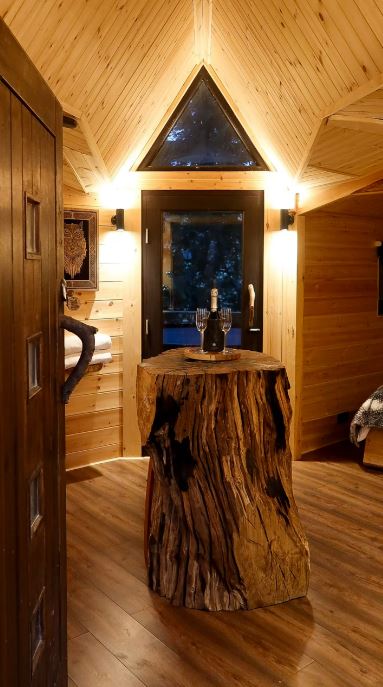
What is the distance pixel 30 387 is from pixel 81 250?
3229 mm

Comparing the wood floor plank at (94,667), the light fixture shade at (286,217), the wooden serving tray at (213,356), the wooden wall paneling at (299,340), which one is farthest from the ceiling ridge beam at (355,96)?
the wood floor plank at (94,667)

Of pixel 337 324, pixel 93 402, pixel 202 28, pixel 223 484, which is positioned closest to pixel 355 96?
pixel 202 28

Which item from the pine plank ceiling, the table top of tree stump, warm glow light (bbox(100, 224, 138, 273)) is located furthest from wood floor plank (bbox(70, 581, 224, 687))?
warm glow light (bbox(100, 224, 138, 273))

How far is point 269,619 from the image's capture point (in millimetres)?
2510

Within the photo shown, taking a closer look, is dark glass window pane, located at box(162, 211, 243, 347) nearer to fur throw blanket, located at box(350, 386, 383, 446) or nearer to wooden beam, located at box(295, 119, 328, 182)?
wooden beam, located at box(295, 119, 328, 182)

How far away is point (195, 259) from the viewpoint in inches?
189

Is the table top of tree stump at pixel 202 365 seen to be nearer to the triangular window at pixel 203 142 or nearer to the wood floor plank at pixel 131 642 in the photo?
the wood floor plank at pixel 131 642

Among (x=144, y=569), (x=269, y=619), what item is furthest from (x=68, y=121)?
(x=269, y=619)

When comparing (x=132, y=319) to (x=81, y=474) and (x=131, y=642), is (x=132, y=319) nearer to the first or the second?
(x=81, y=474)

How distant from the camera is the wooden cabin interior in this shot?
1.38 meters

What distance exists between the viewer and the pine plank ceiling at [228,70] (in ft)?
9.26

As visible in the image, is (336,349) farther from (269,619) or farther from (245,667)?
(245,667)

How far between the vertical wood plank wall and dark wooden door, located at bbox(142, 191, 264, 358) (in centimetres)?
7

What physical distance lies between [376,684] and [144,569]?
48.8 inches
